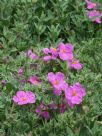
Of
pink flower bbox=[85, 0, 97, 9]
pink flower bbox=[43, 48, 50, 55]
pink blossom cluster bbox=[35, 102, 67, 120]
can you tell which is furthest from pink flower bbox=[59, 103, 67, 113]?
pink flower bbox=[85, 0, 97, 9]

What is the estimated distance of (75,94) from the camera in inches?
102

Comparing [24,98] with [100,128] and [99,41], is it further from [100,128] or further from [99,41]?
[99,41]

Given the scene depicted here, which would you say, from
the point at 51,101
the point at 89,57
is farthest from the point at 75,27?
the point at 51,101

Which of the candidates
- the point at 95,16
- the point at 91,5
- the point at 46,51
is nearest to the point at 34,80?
the point at 46,51

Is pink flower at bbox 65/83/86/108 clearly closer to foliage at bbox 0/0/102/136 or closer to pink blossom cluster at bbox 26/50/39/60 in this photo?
foliage at bbox 0/0/102/136

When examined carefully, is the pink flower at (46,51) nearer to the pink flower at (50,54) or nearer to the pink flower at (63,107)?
the pink flower at (50,54)

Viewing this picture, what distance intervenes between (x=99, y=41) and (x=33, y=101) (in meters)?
1.07

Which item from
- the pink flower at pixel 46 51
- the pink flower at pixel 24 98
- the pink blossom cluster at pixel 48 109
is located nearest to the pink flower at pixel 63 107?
the pink blossom cluster at pixel 48 109

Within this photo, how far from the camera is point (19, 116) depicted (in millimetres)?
2564

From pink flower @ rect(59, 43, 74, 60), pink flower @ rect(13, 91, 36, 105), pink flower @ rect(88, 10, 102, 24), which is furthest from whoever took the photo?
pink flower @ rect(88, 10, 102, 24)

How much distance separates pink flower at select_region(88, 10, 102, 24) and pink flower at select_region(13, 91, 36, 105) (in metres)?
1.14

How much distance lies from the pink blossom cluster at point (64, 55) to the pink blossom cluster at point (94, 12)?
0.60 m

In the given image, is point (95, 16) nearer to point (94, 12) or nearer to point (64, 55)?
point (94, 12)

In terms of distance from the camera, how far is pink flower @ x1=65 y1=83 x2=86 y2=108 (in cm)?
258
